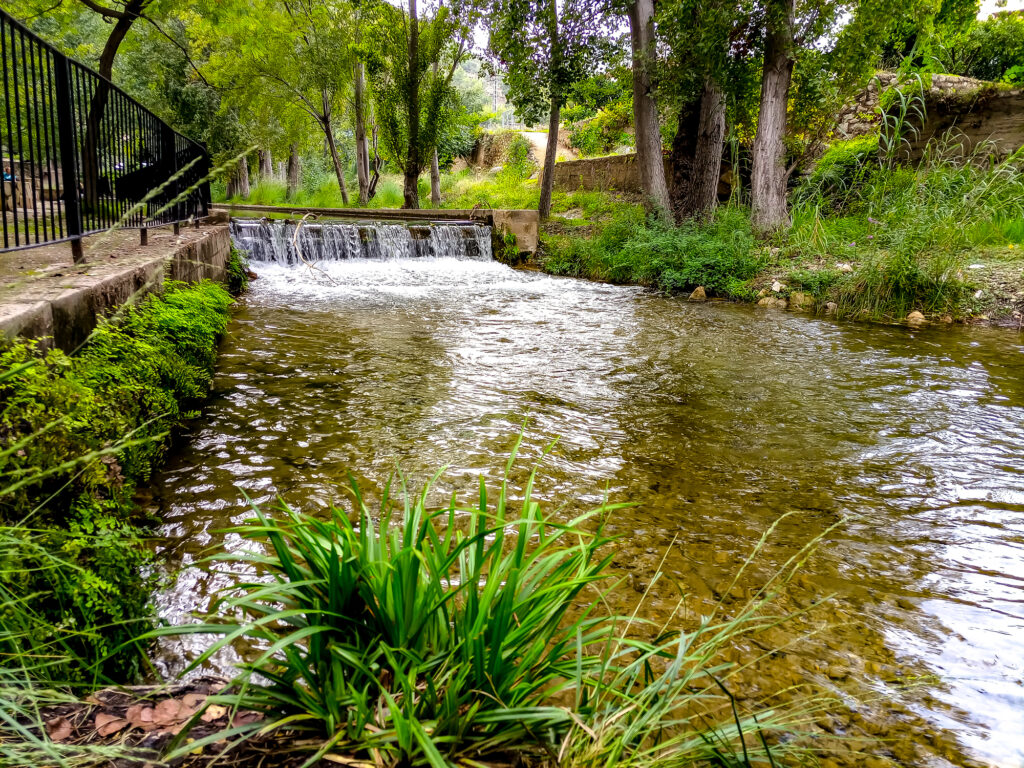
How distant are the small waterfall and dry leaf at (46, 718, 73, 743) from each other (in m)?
11.1

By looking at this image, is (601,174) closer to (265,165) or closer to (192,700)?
(265,165)

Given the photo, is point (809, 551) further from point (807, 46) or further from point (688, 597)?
point (807, 46)

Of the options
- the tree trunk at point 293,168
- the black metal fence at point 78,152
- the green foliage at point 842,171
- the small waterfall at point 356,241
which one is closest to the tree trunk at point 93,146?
the black metal fence at point 78,152

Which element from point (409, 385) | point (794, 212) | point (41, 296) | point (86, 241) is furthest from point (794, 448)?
point (794, 212)

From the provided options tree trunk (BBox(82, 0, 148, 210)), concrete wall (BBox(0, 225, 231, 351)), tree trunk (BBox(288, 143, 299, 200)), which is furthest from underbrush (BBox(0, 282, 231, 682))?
tree trunk (BBox(288, 143, 299, 200))

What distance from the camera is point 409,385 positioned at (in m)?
5.18

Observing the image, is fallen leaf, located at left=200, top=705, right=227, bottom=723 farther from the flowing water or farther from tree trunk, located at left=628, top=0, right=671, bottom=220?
tree trunk, located at left=628, top=0, right=671, bottom=220

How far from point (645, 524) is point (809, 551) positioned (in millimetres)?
746

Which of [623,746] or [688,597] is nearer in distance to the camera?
[623,746]

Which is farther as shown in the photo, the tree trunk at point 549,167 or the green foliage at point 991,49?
the tree trunk at point 549,167

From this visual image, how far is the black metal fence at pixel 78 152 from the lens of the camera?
3174 mm

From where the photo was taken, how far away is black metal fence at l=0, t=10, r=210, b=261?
10.4ft

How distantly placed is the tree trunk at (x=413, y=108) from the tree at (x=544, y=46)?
4.04 metres

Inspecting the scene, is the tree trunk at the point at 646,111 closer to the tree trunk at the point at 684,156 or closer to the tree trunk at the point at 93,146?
the tree trunk at the point at 684,156
